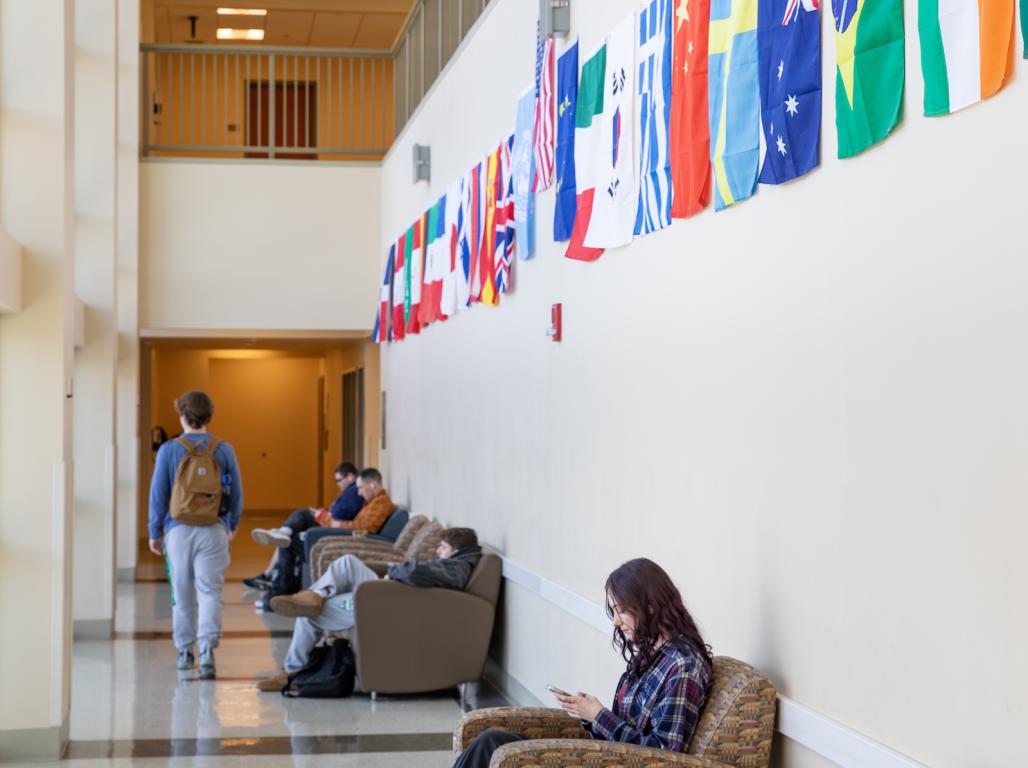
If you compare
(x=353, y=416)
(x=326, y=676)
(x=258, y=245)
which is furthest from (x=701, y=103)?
(x=353, y=416)

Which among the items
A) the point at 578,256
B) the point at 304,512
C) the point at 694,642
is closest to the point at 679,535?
the point at 694,642

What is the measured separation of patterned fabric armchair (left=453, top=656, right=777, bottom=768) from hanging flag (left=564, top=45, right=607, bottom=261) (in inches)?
87.9

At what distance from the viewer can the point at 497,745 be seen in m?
3.77

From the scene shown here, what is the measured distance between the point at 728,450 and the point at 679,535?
0.56 metres

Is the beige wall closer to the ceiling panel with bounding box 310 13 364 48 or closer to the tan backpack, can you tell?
the tan backpack

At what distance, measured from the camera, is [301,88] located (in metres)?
18.9

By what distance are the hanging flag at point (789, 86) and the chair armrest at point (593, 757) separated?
5.04 ft

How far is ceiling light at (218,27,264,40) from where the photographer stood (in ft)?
60.0

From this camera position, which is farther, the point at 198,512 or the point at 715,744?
the point at 198,512

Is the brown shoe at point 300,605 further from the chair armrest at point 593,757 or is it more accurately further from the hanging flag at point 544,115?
the chair armrest at point 593,757

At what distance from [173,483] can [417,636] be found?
1.77 m

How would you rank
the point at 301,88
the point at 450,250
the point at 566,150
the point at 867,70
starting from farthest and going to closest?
the point at 301,88 → the point at 450,250 → the point at 566,150 → the point at 867,70

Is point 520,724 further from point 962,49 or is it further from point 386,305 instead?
point 386,305

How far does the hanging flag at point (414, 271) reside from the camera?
413 inches
